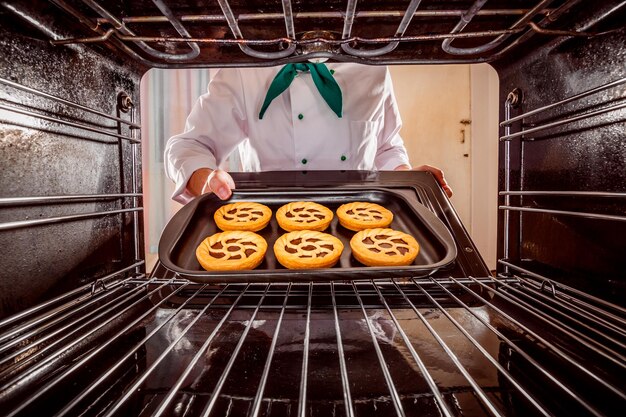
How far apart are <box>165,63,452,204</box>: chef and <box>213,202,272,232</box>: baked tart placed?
0.58m

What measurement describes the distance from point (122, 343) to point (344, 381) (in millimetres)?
406

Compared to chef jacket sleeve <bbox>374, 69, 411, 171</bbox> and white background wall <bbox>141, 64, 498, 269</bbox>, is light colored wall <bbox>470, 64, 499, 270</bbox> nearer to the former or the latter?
white background wall <bbox>141, 64, 498, 269</bbox>

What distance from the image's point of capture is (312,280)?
0.66 meters

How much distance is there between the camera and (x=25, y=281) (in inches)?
23.4

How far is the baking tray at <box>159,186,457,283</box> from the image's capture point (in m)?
0.68

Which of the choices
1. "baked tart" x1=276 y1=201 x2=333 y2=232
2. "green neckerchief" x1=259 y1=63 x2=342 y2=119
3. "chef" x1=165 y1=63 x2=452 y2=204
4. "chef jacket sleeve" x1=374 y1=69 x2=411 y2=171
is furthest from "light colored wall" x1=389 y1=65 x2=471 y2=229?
"baked tart" x1=276 y1=201 x2=333 y2=232

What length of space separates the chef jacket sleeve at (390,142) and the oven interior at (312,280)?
3.37 feet

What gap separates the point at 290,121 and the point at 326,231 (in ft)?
2.75

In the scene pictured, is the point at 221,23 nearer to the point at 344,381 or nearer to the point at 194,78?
the point at 344,381

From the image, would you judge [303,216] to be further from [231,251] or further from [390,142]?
[390,142]

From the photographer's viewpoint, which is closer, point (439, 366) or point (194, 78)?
point (439, 366)

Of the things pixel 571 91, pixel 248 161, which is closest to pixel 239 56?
pixel 571 91

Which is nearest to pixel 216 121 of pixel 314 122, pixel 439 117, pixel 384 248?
pixel 314 122

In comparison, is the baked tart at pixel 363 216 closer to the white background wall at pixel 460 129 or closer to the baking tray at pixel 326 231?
the baking tray at pixel 326 231
